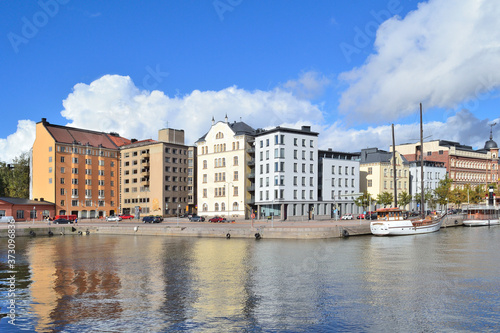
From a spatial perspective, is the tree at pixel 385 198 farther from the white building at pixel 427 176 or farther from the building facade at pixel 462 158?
the building facade at pixel 462 158

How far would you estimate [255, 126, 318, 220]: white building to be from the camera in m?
104

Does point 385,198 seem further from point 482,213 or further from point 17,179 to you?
point 17,179

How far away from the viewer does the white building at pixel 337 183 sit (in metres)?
114

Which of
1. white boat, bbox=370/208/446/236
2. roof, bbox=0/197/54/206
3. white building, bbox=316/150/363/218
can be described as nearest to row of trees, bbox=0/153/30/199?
roof, bbox=0/197/54/206

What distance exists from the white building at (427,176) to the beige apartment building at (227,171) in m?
53.6

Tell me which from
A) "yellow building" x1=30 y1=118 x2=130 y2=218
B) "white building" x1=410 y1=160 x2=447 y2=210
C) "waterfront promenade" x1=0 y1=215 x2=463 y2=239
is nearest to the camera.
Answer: "waterfront promenade" x1=0 y1=215 x2=463 y2=239

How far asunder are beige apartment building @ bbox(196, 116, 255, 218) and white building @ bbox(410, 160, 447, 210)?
53.6 meters

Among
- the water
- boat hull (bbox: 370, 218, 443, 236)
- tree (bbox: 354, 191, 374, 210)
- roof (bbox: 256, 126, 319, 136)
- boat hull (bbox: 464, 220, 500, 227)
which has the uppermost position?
roof (bbox: 256, 126, 319, 136)

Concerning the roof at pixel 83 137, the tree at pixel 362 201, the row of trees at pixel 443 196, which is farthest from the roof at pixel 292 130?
the roof at pixel 83 137

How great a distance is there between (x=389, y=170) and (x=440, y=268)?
9335 cm

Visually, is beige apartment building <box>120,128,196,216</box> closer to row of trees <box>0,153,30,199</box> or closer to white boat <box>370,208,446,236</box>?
row of trees <box>0,153,30,199</box>

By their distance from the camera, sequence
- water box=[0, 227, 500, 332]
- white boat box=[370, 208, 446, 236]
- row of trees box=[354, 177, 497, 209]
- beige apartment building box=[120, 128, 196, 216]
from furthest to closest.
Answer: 1. beige apartment building box=[120, 128, 196, 216]
2. row of trees box=[354, 177, 497, 209]
3. white boat box=[370, 208, 446, 236]
4. water box=[0, 227, 500, 332]

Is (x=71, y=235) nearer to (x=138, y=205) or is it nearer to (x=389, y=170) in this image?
(x=138, y=205)

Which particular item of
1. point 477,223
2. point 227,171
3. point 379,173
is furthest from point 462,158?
point 227,171
